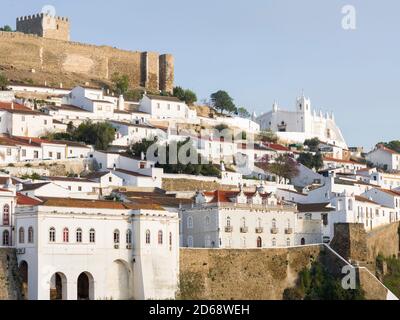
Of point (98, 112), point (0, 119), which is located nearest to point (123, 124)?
point (98, 112)

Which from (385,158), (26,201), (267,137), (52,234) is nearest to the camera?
(52,234)

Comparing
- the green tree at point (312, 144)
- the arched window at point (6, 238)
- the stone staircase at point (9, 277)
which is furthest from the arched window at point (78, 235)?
the green tree at point (312, 144)

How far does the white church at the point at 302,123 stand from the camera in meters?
110

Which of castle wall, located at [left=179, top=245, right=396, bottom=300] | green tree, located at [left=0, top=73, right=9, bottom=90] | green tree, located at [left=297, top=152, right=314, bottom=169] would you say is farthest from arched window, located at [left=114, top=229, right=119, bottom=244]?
green tree, located at [left=0, top=73, right=9, bottom=90]

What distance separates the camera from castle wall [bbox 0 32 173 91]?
103562 mm

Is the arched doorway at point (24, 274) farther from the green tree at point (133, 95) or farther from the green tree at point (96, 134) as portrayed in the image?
the green tree at point (133, 95)

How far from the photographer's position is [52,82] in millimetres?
101938

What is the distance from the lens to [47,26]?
4397 inches

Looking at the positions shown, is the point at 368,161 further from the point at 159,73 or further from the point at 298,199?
the point at 298,199

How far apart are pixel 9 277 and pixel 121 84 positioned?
52.1 meters

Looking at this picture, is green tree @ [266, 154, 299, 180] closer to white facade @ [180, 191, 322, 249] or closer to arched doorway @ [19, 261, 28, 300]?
white facade @ [180, 191, 322, 249]

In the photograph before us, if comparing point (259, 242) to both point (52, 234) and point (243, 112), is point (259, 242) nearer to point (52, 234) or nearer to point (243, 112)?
point (52, 234)

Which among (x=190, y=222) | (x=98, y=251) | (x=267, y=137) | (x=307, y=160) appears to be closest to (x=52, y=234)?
(x=98, y=251)

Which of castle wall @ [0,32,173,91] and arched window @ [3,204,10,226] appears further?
castle wall @ [0,32,173,91]
